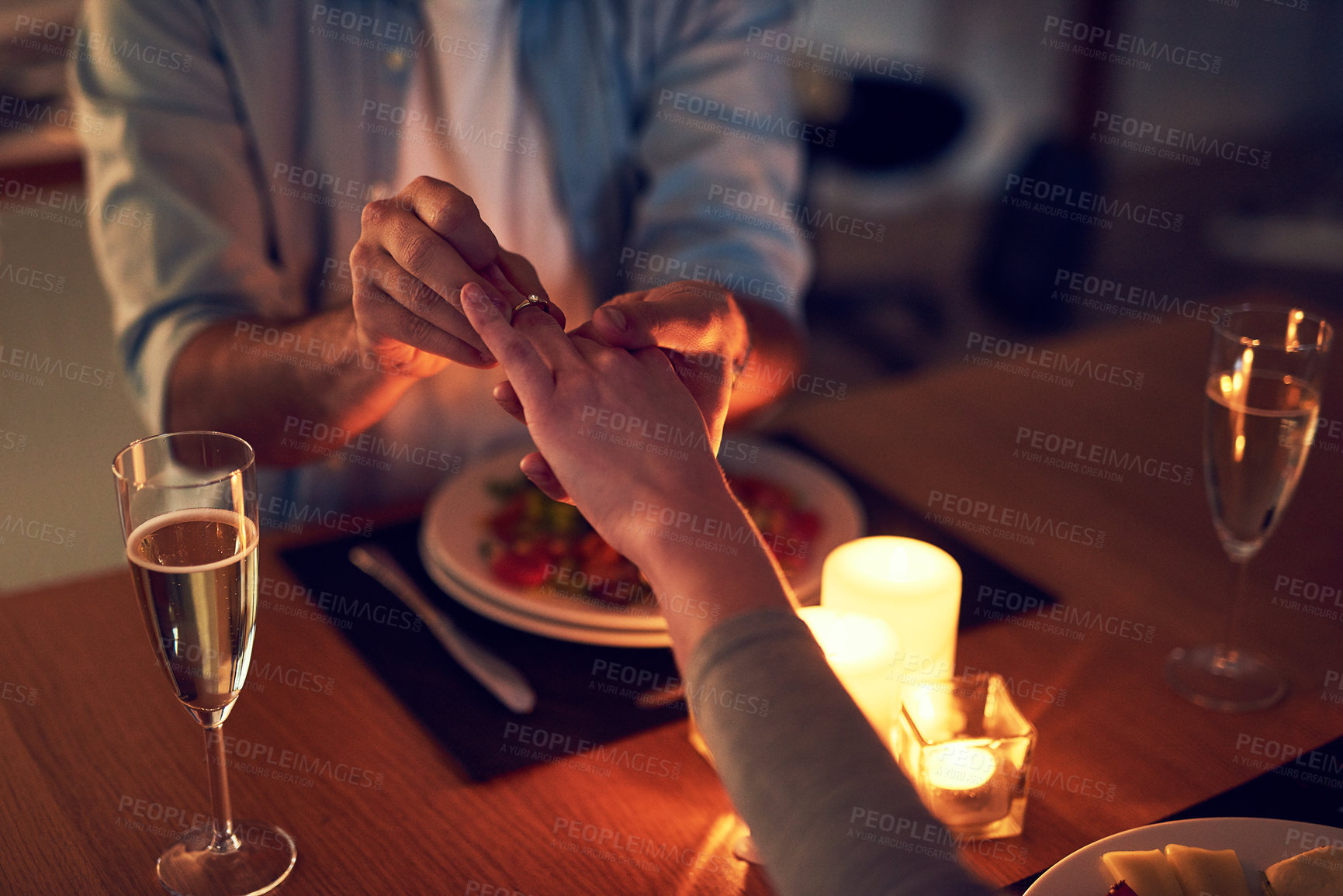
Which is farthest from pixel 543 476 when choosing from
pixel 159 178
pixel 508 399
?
pixel 159 178

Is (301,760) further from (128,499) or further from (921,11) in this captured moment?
(921,11)

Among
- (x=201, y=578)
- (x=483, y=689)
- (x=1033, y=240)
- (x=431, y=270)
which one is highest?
(x=431, y=270)

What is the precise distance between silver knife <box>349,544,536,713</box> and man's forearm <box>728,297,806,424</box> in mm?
400

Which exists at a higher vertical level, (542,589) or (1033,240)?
(542,589)

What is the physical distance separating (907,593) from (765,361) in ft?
1.64

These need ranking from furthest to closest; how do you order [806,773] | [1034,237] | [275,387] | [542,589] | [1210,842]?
1. [1034,237]
2. [275,387]
3. [542,589]
4. [1210,842]
5. [806,773]

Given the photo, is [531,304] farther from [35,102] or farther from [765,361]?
[35,102]

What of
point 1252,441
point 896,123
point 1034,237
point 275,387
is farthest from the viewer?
point 896,123

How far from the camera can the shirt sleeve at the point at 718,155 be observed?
1467 millimetres

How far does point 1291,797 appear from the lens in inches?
30.9

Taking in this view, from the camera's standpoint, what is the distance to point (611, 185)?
159 centimetres

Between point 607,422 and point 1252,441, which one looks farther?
point 1252,441

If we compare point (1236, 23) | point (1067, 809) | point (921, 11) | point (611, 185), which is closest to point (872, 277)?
point (921, 11)

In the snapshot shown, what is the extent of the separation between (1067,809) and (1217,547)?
440 mm
